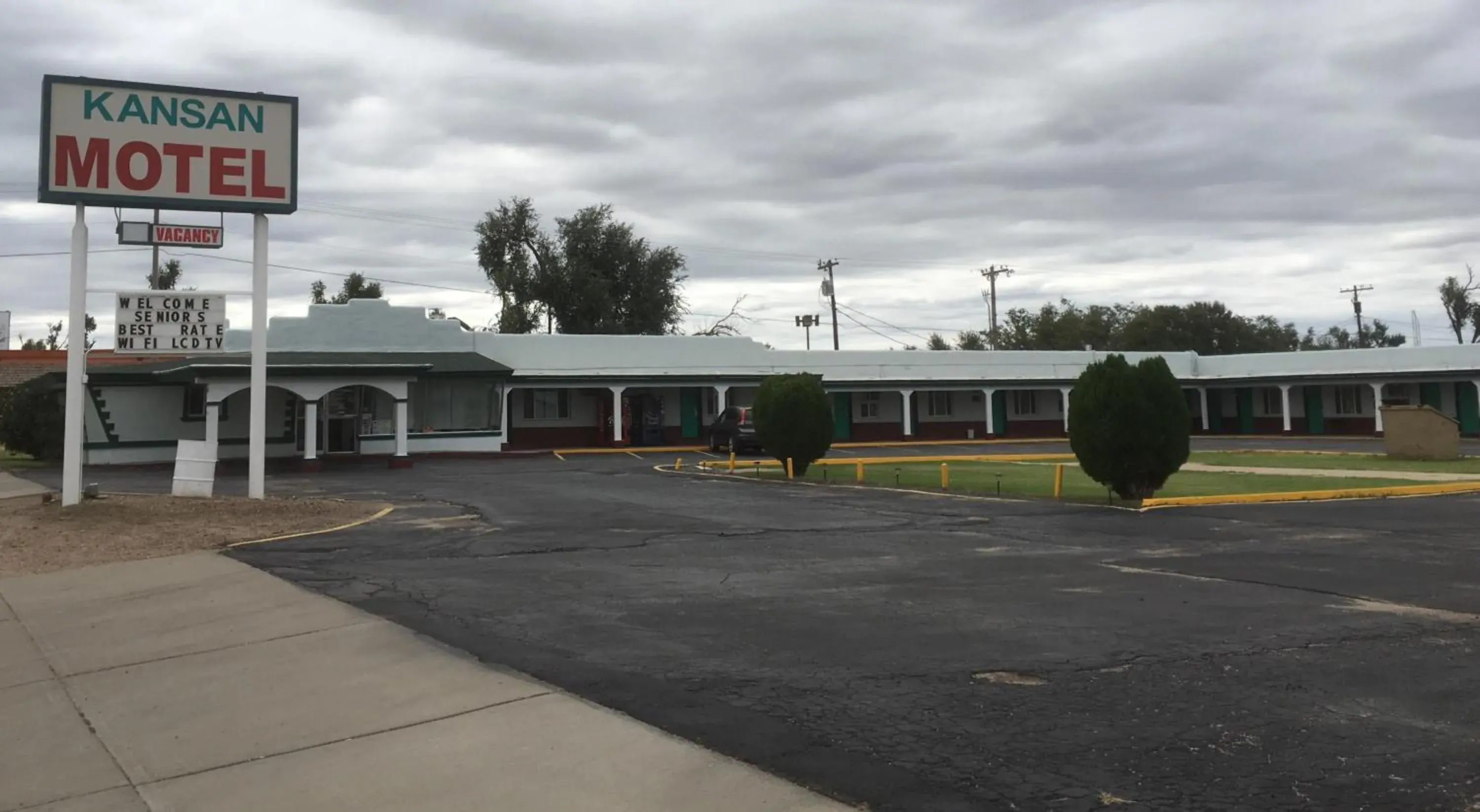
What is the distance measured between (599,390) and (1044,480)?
21.3 metres

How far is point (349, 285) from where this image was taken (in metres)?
76.6

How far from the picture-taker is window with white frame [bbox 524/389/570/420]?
40344 mm

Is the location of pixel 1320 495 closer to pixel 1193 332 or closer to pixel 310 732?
pixel 310 732

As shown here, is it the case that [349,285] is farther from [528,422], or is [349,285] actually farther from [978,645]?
[978,645]

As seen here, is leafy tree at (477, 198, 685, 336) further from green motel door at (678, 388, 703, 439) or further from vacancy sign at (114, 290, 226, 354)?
vacancy sign at (114, 290, 226, 354)

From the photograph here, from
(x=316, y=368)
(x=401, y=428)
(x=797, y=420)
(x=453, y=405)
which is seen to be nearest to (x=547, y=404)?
(x=453, y=405)

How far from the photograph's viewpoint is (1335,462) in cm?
3006

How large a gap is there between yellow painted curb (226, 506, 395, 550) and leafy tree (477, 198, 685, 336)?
42.1 metres

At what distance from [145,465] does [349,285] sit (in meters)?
46.8

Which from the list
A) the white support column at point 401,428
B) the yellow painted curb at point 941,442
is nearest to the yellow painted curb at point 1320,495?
the white support column at point 401,428

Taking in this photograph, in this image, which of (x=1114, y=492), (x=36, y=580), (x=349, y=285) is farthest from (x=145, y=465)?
(x=349, y=285)

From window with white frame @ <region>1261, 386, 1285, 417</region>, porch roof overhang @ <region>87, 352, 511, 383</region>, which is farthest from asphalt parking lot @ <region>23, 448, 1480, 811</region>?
window with white frame @ <region>1261, 386, 1285, 417</region>

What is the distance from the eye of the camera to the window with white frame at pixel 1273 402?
166 feet

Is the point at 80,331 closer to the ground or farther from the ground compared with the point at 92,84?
closer to the ground
